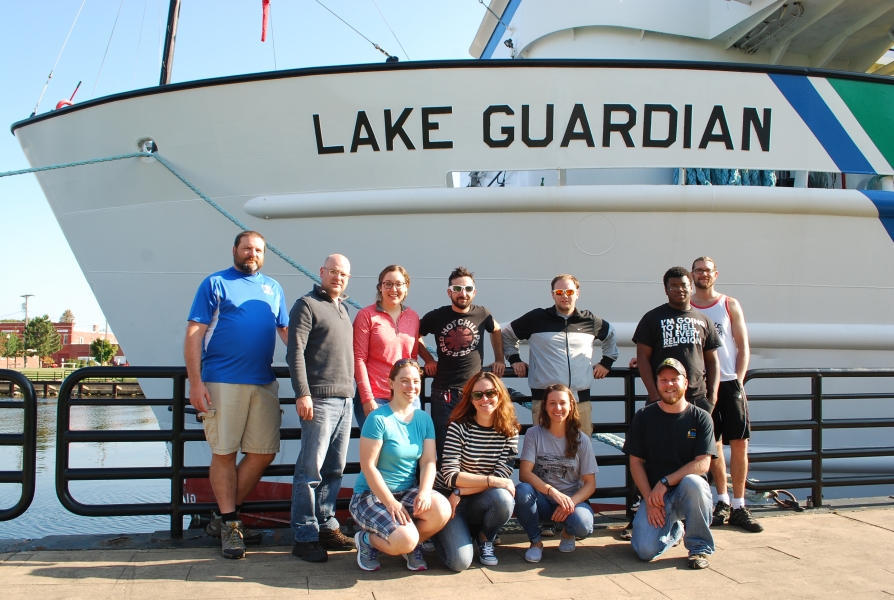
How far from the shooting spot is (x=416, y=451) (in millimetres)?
2910

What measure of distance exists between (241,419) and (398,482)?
0.76 meters

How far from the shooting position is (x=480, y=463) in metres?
2.99

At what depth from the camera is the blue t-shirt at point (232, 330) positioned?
118 inches

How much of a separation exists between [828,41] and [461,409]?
5.30m

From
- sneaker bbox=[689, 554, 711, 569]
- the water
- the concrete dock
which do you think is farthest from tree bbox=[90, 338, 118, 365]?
sneaker bbox=[689, 554, 711, 569]

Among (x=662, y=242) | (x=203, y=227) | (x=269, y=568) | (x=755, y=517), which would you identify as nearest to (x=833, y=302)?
(x=662, y=242)

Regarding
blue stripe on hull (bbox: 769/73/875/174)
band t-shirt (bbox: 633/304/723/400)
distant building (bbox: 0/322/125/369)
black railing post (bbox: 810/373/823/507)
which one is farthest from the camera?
distant building (bbox: 0/322/125/369)

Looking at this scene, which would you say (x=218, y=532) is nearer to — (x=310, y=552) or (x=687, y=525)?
(x=310, y=552)

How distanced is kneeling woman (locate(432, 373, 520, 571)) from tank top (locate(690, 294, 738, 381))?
4.10 ft

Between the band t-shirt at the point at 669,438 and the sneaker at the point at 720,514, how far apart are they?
0.61 m

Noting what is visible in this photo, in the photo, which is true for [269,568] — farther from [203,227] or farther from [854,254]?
[854,254]

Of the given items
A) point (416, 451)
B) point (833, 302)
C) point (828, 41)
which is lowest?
point (416, 451)

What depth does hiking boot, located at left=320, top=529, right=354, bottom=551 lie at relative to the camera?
10.0ft

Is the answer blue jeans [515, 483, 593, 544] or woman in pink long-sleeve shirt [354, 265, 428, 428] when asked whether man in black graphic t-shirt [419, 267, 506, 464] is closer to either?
woman in pink long-sleeve shirt [354, 265, 428, 428]
